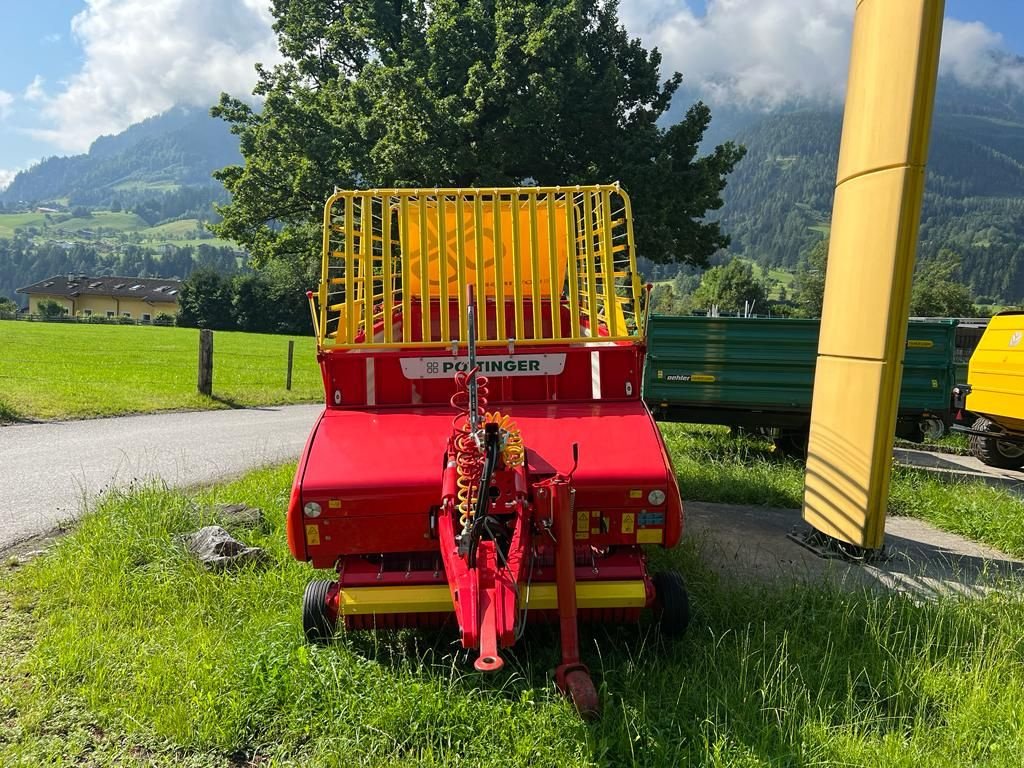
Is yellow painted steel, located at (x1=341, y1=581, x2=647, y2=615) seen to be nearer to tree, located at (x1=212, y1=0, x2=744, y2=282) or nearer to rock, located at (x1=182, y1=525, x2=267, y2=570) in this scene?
rock, located at (x1=182, y1=525, x2=267, y2=570)

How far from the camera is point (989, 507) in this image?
7293 millimetres

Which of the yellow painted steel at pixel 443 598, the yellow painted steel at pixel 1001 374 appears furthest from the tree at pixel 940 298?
the yellow painted steel at pixel 443 598

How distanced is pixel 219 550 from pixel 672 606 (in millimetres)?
3241

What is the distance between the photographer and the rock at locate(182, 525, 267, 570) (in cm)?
488

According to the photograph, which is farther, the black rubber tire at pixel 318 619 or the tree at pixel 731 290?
the tree at pixel 731 290

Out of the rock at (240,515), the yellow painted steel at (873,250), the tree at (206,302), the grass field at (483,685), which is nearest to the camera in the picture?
the grass field at (483,685)

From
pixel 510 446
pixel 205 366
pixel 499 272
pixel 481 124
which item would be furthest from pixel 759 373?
pixel 481 124

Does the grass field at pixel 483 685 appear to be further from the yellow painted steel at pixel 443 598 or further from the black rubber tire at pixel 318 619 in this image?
the yellow painted steel at pixel 443 598

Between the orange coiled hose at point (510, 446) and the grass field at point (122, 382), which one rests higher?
the orange coiled hose at point (510, 446)

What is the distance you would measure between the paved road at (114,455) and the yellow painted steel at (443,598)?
3.82 m

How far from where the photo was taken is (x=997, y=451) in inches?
453

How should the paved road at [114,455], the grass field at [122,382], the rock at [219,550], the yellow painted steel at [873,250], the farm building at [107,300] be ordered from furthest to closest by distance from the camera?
the farm building at [107,300], the grass field at [122,382], the paved road at [114,455], the yellow painted steel at [873,250], the rock at [219,550]

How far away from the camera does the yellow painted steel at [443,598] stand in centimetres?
361

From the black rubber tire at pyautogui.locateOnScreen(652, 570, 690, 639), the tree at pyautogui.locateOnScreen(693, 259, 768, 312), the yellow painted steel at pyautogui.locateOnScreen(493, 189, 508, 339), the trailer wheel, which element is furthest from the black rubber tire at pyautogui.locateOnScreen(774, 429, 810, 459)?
the tree at pyautogui.locateOnScreen(693, 259, 768, 312)
